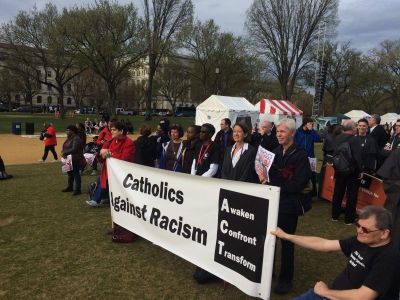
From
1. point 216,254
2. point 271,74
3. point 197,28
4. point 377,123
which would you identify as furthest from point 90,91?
point 216,254

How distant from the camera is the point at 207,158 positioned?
18.2ft

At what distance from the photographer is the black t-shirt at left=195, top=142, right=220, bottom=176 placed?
18.2ft

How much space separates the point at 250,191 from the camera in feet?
11.4

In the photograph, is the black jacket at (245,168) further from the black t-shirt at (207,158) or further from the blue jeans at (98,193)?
the blue jeans at (98,193)

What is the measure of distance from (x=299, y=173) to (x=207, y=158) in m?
1.84

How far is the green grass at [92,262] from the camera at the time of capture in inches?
166

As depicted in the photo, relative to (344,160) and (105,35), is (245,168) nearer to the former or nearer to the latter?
(344,160)

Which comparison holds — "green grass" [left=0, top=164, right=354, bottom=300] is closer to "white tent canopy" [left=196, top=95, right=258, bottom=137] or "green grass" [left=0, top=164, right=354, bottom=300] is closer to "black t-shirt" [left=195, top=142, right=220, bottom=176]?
"black t-shirt" [left=195, top=142, right=220, bottom=176]

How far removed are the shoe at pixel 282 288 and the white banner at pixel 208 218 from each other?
77 centimetres

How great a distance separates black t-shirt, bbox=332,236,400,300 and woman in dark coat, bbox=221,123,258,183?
1.83 metres

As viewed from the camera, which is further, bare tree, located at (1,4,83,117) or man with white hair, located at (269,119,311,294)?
bare tree, located at (1,4,83,117)

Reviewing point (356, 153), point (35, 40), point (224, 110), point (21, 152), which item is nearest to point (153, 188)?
point (356, 153)

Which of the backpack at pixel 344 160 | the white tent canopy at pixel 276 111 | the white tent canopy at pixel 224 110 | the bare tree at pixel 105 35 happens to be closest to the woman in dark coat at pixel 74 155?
the backpack at pixel 344 160

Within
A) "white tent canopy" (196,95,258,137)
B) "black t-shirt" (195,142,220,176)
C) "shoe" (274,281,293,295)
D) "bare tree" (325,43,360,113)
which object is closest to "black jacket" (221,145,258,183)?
"black t-shirt" (195,142,220,176)
